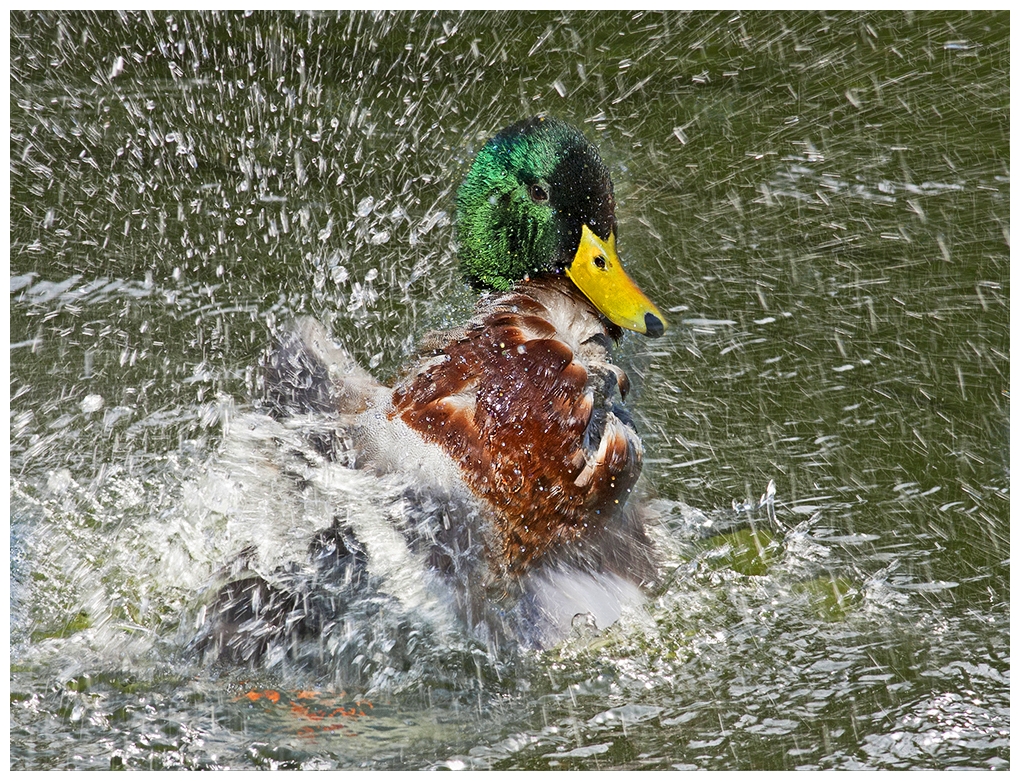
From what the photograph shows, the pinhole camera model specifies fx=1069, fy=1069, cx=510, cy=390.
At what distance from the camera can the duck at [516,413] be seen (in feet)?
6.61

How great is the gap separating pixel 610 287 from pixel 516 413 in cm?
35

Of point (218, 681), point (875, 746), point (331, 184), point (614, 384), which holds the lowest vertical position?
point (875, 746)

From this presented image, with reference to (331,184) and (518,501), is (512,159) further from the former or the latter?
(331,184)

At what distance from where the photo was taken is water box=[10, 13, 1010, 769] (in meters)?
2.53

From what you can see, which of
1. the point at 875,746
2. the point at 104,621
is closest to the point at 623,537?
the point at 875,746

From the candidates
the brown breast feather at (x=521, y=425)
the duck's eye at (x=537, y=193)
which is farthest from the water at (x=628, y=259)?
the duck's eye at (x=537, y=193)

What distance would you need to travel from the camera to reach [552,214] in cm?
222

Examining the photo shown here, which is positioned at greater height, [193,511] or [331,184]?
[331,184]

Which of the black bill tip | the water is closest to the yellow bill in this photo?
the black bill tip

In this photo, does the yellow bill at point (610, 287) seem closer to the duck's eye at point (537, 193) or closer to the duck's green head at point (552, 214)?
the duck's green head at point (552, 214)

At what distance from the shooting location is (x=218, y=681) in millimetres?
1930

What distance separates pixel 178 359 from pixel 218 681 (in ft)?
5.91

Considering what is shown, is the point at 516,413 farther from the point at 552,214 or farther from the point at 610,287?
the point at 552,214

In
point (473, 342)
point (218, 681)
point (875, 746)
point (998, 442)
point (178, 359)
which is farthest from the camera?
point (178, 359)
